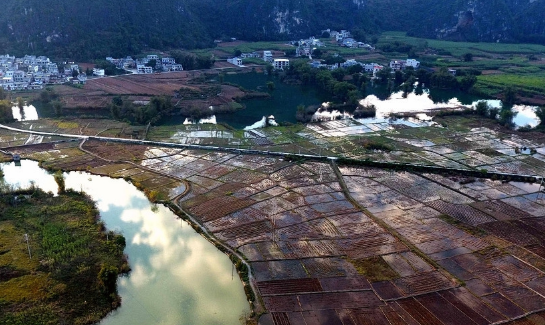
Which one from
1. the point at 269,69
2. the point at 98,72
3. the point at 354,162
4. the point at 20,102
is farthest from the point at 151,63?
the point at 354,162

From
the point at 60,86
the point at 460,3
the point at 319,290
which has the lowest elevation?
the point at 319,290

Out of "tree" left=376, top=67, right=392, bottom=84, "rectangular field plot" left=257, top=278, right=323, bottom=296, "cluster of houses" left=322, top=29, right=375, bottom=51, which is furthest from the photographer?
"cluster of houses" left=322, top=29, right=375, bottom=51

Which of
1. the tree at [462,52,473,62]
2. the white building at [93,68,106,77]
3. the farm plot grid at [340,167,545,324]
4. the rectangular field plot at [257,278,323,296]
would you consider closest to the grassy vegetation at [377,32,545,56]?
the tree at [462,52,473,62]

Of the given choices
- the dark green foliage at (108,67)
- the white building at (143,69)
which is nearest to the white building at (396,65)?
the white building at (143,69)

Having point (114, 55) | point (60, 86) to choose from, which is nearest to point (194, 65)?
point (114, 55)

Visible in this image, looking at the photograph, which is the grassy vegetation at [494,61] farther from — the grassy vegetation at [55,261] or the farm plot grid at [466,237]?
the grassy vegetation at [55,261]

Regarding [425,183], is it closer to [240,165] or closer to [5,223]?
[240,165]

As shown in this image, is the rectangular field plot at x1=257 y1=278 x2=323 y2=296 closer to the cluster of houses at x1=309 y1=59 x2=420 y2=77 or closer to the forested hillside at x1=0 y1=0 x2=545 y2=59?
the cluster of houses at x1=309 y1=59 x2=420 y2=77
